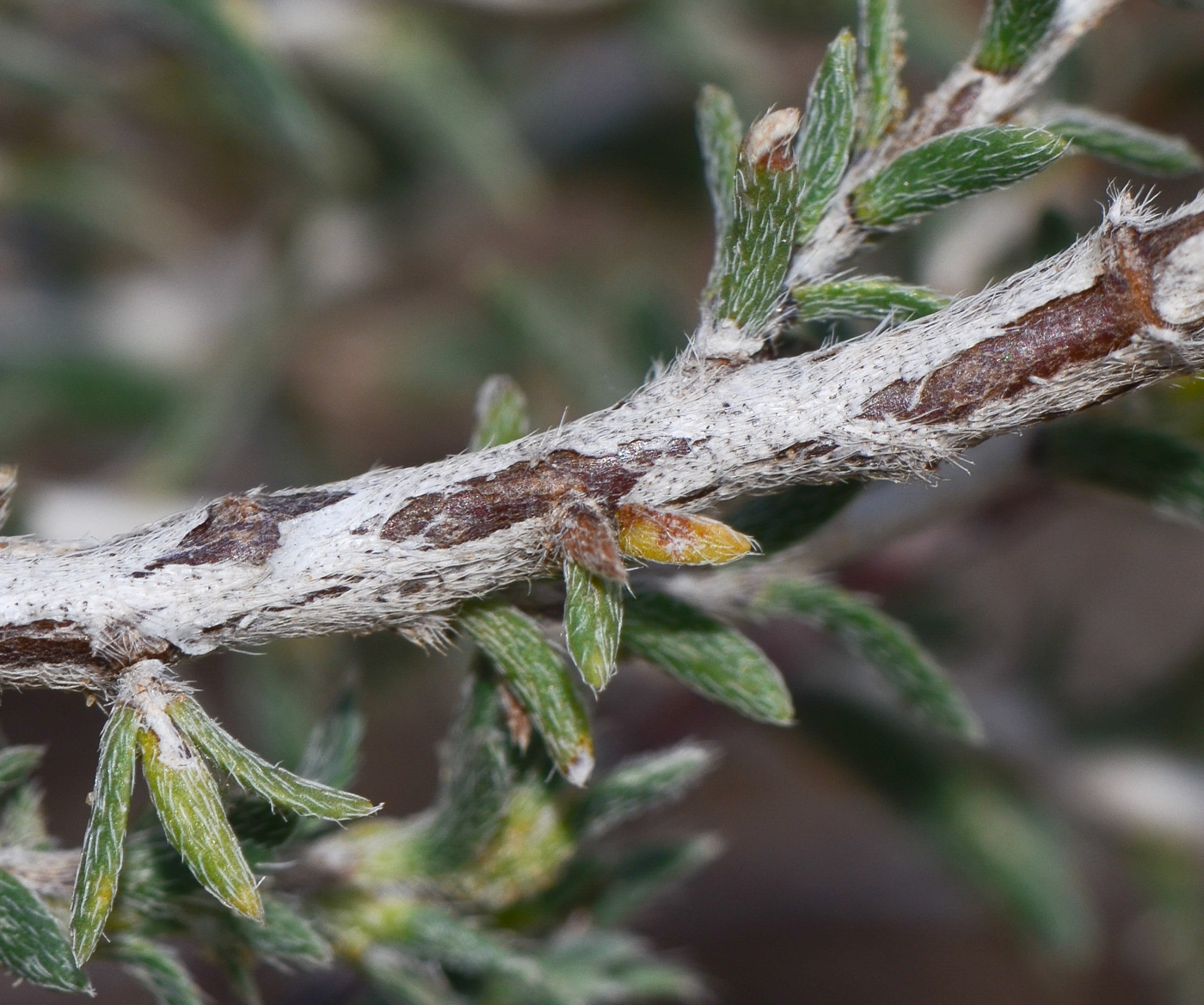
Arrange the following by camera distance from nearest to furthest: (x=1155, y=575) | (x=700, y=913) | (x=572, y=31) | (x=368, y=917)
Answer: (x=368, y=917), (x=572, y=31), (x=700, y=913), (x=1155, y=575)

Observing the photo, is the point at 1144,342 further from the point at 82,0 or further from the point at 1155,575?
the point at 1155,575

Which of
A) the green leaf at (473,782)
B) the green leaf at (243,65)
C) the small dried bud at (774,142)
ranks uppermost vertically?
the green leaf at (243,65)

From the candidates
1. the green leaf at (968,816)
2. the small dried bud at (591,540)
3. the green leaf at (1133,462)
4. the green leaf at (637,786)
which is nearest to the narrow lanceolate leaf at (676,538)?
the small dried bud at (591,540)

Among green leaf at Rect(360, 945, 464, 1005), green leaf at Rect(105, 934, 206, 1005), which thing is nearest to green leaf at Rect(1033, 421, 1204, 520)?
green leaf at Rect(360, 945, 464, 1005)

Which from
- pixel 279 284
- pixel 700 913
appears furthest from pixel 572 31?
pixel 700 913

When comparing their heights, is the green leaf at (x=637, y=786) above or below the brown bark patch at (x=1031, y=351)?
below

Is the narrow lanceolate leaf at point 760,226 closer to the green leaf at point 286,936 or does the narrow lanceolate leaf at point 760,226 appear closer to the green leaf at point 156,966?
the green leaf at point 286,936
